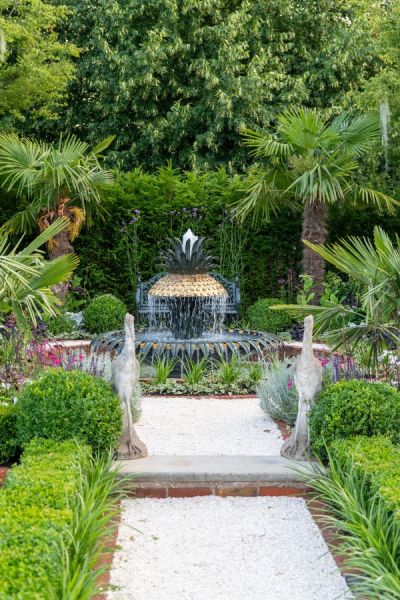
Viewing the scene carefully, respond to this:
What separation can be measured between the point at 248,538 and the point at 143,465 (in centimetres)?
109

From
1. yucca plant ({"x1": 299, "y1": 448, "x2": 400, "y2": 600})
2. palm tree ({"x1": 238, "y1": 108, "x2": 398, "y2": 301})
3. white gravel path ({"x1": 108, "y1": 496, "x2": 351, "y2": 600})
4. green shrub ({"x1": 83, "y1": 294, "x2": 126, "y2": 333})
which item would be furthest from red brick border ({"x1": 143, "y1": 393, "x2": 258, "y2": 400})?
palm tree ({"x1": 238, "y1": 108, "x2": 398, "y2": 301})

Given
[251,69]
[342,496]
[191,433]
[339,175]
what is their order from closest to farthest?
1. [342,496]
2. [191,433]
3. [339,175]
4. [251,69]

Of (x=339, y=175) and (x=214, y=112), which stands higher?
(x=214, y=112)

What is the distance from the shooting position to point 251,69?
16828 millimetres

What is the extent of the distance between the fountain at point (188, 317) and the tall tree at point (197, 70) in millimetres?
7562

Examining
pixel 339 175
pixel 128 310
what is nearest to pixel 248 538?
pixel 339 175

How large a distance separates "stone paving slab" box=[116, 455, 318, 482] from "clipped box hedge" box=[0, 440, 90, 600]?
53 cm

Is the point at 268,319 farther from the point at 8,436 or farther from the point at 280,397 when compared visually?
the point at 8,436

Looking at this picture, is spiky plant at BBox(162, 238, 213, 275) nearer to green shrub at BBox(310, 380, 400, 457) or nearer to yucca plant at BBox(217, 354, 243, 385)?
yucca plant at BBox(217, 354, 243, 385)

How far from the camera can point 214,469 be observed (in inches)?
209

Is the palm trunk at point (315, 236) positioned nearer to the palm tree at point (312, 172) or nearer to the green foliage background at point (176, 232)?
the palm tree at point (312, 172)

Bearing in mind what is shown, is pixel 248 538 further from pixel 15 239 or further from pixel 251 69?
pixel 251 69

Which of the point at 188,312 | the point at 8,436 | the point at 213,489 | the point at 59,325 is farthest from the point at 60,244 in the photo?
the point at 213,489

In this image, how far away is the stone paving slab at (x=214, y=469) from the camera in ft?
17.2
